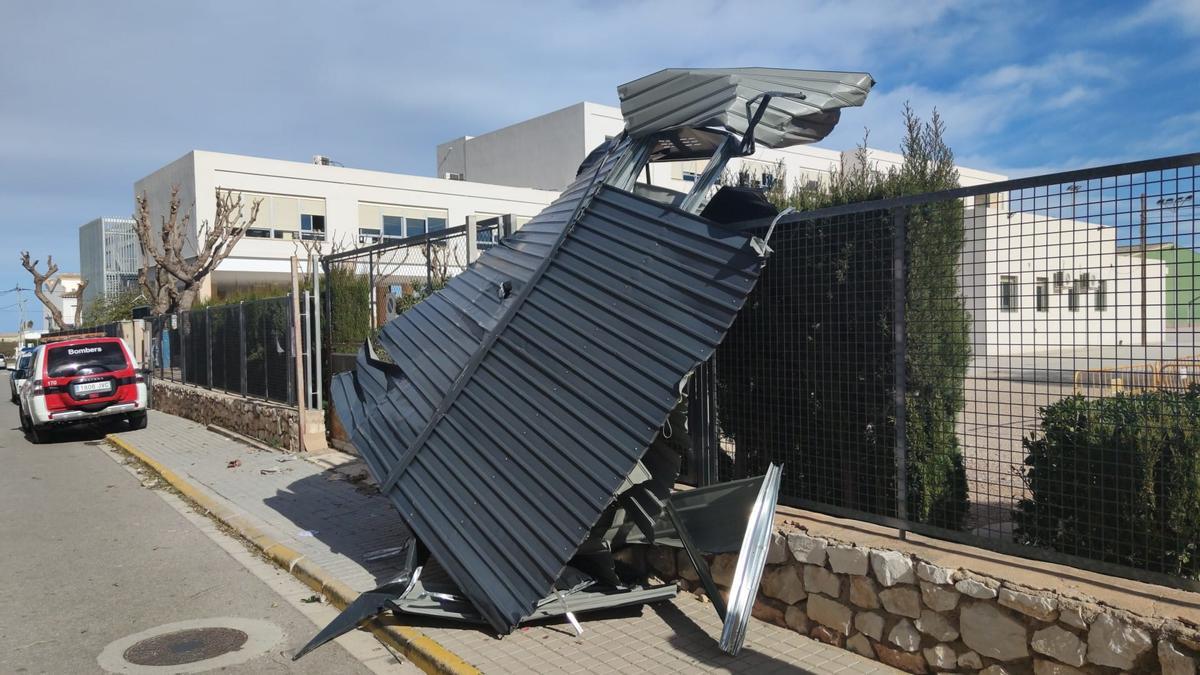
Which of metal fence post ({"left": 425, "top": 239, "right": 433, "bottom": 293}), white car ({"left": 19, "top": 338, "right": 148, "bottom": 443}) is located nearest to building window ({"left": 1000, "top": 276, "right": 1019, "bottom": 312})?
metal fence post ({"left": 425, "top": 239, "right": 433, "bottom": 293})

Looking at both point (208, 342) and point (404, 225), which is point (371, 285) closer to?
point (208, 342)

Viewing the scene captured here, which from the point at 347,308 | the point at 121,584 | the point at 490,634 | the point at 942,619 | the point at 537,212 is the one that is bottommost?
the point at 121,584

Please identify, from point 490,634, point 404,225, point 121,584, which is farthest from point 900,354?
point 404,225

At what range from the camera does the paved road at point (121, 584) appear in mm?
5117

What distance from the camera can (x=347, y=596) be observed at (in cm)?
591

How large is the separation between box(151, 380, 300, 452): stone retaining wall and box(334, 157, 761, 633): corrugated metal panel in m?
7.28

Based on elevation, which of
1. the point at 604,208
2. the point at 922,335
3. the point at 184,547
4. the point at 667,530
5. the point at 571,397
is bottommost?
the point at 184,547

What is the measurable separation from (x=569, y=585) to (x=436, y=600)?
861mm

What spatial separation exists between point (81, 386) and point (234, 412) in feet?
10.9

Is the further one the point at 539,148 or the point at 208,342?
the point at 539,148

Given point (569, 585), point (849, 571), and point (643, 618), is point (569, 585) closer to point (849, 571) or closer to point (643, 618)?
point (643, 618)

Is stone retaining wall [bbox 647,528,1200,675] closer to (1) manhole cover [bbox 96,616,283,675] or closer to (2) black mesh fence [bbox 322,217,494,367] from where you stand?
(1) manhole cover [bbox 96,616,283,675]

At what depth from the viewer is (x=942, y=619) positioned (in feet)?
13.4

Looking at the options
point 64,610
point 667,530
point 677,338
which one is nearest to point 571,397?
point 677,338
